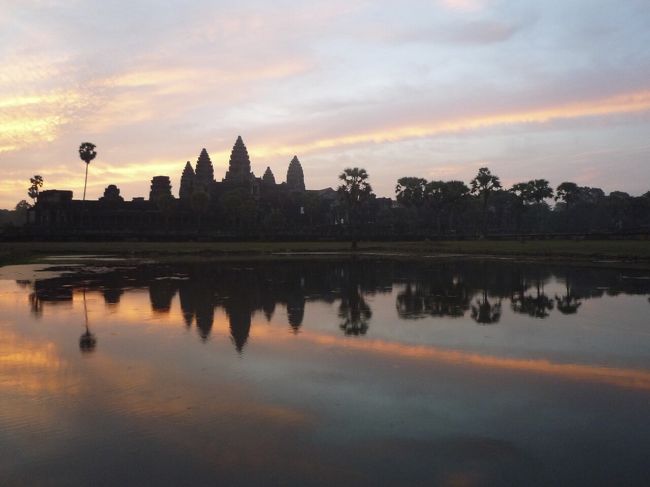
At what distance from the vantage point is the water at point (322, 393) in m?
6.01

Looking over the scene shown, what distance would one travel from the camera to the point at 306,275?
29703 millimetres

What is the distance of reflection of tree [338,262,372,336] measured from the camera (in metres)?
14.2

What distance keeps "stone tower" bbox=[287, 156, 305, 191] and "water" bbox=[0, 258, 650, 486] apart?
137 metres

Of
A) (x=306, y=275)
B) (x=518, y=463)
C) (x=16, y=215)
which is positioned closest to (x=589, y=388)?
(x=518, y=463)

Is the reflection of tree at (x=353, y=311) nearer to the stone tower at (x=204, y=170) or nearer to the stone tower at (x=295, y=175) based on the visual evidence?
the stone tower at (x=204, y=170)

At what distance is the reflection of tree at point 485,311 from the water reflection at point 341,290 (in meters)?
0.03

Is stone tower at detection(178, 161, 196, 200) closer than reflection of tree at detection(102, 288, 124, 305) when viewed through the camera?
No

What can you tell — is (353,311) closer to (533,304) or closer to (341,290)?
(341,290)

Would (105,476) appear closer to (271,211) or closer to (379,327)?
(379,327)

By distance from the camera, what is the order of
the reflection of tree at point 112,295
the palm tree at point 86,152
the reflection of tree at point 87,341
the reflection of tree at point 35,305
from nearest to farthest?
1. the reflection of tree at point 87,341
2. the reflection of tree at point 35,305
3. the reflection of tree at point 112,295
4. the palm tree at point 86,152

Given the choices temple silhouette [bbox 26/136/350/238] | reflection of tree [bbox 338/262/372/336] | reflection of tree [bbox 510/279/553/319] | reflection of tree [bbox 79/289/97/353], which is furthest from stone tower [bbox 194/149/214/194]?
reflection of tree [bbox 79/289/97/353]

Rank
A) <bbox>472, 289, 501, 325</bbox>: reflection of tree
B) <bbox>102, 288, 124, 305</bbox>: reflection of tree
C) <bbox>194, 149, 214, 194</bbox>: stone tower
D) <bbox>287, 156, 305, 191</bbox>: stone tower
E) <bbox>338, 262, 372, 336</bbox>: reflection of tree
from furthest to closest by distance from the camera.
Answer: <bbox>287, 156, 305, 191</bbox>: stone tower < <bbox>194, 149, 214, 194</bbox>: stone tower < <bbox>102, 288, 124, 305</bbox>: reflection of tree < <bbox>472, 289, 501, 325</bbox>: reflection of tree < <bbox>338, 262, 372, 336</bbox>: reflection of tree

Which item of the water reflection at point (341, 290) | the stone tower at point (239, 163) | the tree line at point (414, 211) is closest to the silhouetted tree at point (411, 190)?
the tree line at point (414, 211)

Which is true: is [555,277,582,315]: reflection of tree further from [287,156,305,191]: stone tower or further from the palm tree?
[287,156,305,191]: stone tower
